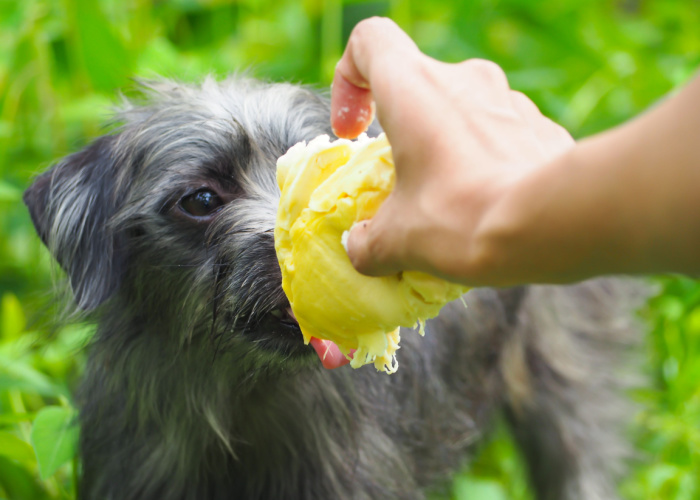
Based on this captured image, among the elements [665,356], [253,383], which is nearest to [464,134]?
[253,383]

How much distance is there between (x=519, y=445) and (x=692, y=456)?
0.80m

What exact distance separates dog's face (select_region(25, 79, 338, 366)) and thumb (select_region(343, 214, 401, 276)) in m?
0.55

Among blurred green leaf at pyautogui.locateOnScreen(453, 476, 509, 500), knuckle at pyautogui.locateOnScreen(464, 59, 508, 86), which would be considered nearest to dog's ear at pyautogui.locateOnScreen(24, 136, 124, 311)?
knuckle at pyautogui.locateOnScreen(464, 59, 508, 86)

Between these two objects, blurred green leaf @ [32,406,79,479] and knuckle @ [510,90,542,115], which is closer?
knuckle @ [510,90,542,115]

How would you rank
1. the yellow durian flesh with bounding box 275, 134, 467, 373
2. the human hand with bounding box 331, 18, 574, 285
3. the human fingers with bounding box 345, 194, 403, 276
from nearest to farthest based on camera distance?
the human hand with bounding box 331, 18, 574, 285
the human fingers with bounding box 345, 194, 403, 276
the yellow durian flesh with bounding box 275, 134, 467, 373

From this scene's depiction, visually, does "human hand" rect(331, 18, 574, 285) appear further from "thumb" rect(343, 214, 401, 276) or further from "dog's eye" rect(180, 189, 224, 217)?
"dog's eye" rect(180, 189, 224, 217)

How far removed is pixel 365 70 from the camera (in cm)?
126

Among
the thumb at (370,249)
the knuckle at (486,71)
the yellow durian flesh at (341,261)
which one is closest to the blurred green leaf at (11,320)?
the yellow durian flesh at (341,261)

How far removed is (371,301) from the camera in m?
1.34

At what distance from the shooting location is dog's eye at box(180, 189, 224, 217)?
2.18m

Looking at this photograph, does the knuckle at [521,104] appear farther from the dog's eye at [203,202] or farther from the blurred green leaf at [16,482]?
the blurred green leaf at [16,482]

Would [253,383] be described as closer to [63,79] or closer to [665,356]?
[665,356]

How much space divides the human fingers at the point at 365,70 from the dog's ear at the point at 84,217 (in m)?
1.12

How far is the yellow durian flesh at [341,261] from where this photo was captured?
1295 millimetres
